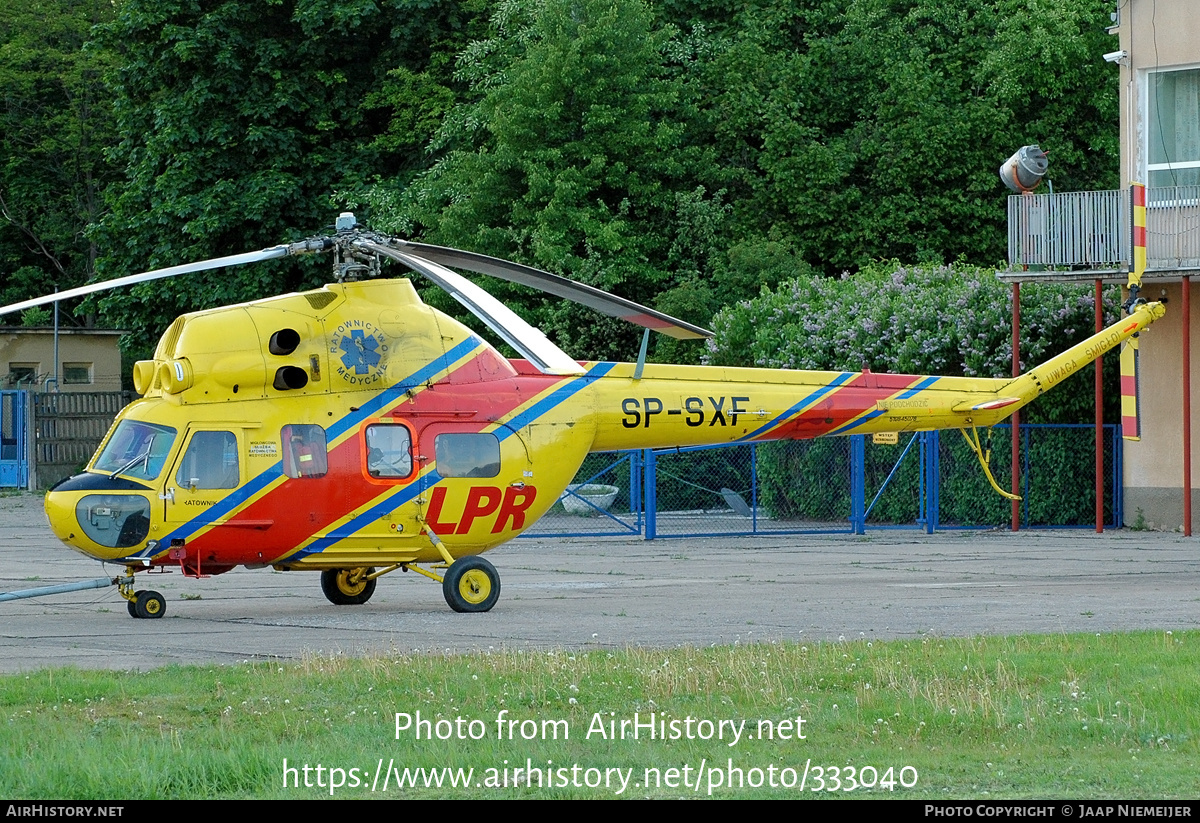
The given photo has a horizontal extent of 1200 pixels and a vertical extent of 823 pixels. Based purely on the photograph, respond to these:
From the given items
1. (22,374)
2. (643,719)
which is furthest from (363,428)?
(22,374)

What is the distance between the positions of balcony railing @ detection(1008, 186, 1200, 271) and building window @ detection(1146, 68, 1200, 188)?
0.58m

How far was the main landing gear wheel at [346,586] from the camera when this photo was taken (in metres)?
17.0

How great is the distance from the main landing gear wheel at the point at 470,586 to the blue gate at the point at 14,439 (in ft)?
95.1

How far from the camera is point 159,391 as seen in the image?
15.3 metres

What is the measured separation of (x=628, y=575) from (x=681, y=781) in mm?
13216

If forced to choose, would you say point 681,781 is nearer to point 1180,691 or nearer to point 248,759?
point 248,759

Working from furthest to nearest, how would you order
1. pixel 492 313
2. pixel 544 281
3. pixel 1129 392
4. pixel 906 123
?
1. pixel 906 123
2. pixel 1129 392
3. pixel 544 281
4. pixel 492 313

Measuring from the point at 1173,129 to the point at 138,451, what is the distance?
66.8 feet

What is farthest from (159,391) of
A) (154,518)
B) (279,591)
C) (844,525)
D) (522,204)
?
(522,204)

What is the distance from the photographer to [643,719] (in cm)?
945

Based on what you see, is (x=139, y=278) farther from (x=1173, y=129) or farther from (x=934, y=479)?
(x=1173, y=129)

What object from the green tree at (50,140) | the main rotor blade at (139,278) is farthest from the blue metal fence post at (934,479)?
the green tree at (50,140)

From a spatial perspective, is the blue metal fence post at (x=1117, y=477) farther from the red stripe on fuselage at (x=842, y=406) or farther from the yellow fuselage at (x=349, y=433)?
the yellow fuselage at (x=349, y=433)

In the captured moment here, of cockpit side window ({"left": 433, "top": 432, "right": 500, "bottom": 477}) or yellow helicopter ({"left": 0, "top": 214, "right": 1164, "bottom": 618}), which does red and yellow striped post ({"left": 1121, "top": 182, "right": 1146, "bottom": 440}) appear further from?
cockpit side window ({"left": 433, "top": 432, "right": 500, "bottom": 477})
